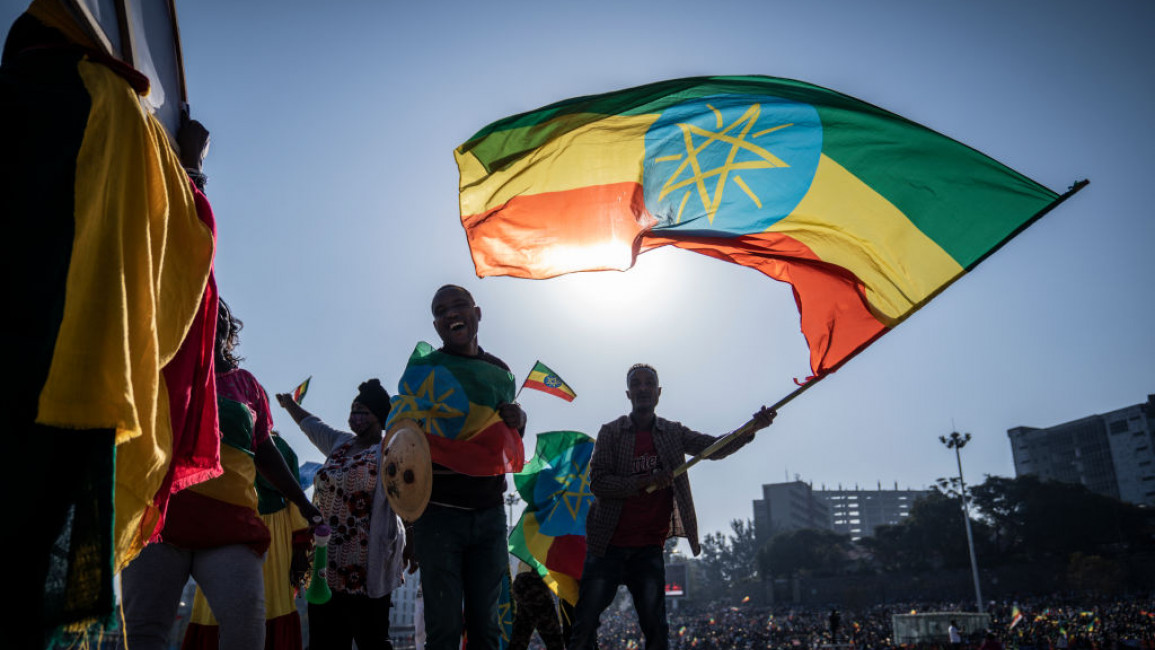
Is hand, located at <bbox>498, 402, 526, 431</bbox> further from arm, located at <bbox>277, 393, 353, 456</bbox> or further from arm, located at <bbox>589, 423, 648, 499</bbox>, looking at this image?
arm, located at <bbox>277, 393, 353, 456</bbox>

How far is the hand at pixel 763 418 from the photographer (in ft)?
14.3

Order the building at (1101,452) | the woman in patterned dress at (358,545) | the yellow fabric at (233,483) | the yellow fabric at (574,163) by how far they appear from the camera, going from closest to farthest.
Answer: the yellow fabric at (233,483)
the yellow fabric at (574,163)
the woman in patterned dress at (358,545)
the building at (1101,452)

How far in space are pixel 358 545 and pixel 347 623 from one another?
469 millimetres

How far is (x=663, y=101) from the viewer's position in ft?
15.0

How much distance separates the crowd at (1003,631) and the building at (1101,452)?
30.3m

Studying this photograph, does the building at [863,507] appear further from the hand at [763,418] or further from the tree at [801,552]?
the hand at [763,418]

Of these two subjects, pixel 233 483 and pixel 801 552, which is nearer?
pixel 233 483

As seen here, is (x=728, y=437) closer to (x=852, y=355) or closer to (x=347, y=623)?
(x=852, y=355)

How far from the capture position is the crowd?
101 ft

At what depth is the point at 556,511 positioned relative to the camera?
26.0ft

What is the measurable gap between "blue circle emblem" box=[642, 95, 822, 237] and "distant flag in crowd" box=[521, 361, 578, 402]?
17.6ft

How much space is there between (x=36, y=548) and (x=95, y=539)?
97mm

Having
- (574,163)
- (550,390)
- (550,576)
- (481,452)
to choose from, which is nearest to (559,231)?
(574,163)

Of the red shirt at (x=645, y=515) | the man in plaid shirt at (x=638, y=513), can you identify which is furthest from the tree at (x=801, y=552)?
the red shirt at (x=645, y=515)
